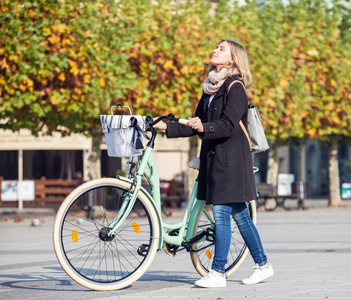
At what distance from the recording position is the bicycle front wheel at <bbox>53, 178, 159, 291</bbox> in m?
6.43

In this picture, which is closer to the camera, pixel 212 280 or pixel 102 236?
pixel 102 236

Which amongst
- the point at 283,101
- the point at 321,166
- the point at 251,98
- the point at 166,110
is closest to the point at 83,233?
the point at 166,110

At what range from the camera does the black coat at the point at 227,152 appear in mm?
6715

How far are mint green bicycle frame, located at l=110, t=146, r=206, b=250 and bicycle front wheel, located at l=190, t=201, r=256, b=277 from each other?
0.06 metres

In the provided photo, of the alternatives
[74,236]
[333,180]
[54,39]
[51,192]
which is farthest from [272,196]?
[74,236]

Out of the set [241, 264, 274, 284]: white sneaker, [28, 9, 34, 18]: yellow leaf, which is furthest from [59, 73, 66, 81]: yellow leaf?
[241, 264, 274, 284]: white sneaker

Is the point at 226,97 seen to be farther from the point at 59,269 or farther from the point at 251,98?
the point at 251,98

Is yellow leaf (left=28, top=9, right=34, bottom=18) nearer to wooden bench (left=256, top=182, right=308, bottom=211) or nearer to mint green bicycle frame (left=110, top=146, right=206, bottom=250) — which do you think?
wooden bench (left=256, top=182, right=308, bottom=211)

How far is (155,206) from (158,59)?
589 inches

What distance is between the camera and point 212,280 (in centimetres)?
672

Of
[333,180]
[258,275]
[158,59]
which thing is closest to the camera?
[258,275]

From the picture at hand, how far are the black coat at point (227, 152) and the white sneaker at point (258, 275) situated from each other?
1.96 ft

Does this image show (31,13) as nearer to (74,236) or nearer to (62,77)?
(62,77)

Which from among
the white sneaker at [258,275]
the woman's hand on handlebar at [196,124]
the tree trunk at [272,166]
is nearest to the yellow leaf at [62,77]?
the tree trunk at [272,166]
